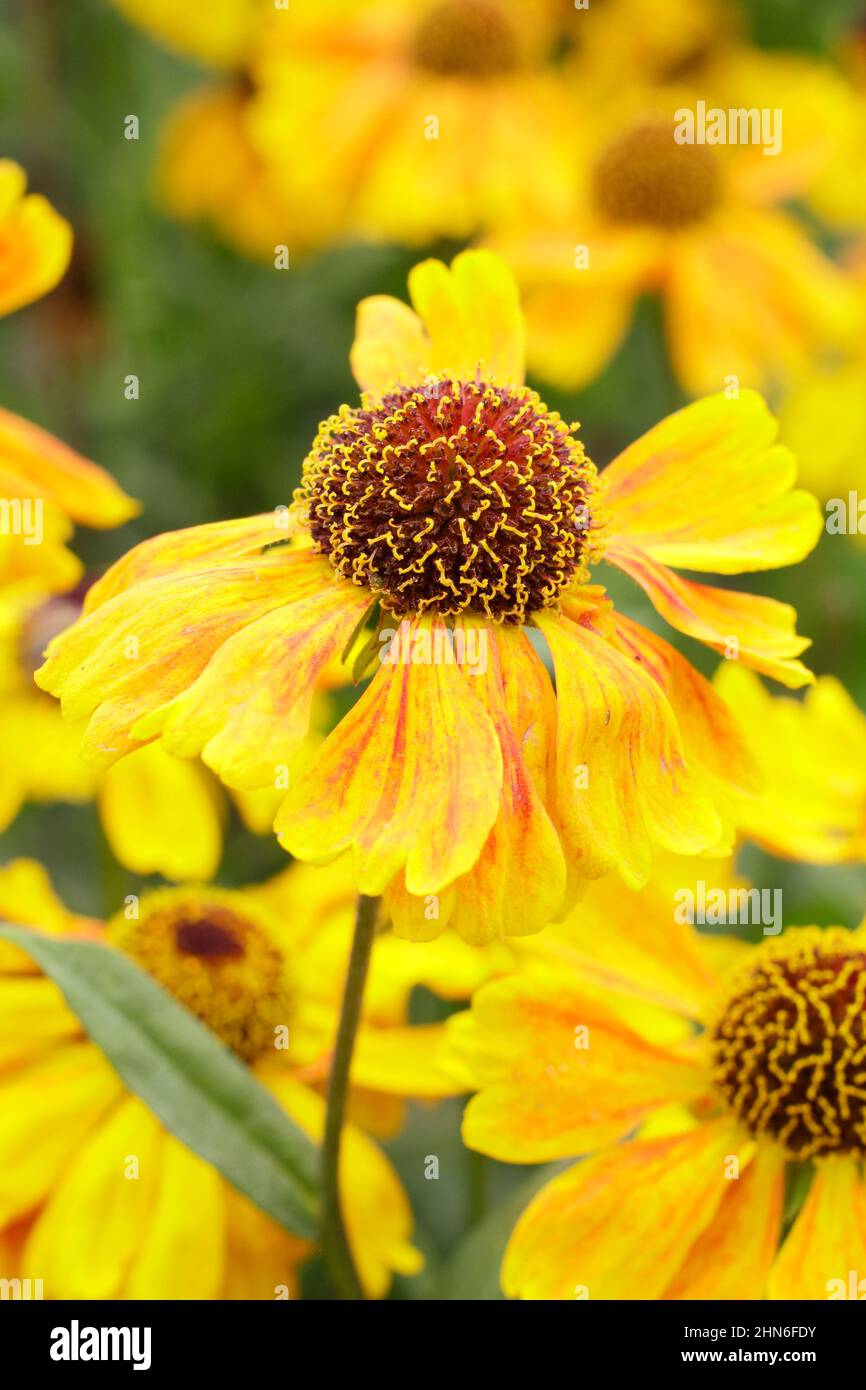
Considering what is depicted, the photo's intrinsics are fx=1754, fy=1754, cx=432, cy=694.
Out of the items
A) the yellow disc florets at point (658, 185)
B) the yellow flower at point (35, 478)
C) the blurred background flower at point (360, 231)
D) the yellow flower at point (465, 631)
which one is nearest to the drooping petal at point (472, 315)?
the yellow flower at point (465, 631)

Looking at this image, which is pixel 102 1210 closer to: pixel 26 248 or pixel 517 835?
pixel 517 835

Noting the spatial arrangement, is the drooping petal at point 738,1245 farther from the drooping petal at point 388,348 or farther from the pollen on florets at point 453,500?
the drooping petal at point 388,348

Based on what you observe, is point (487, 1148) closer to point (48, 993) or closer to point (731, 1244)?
point (731, 1244)

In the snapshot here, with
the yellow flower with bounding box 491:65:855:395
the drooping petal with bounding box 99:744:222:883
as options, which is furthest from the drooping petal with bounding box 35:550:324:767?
the yellow flower with bounding box 491:65:855:395

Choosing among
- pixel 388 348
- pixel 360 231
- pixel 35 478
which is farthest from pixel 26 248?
pixel 360 231

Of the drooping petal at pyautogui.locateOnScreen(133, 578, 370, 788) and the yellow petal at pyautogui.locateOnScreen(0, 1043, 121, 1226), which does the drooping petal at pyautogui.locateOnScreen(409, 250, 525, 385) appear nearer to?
the drooping petal at pyautogui.locateOnScreen(133, 578, 370, 788)
